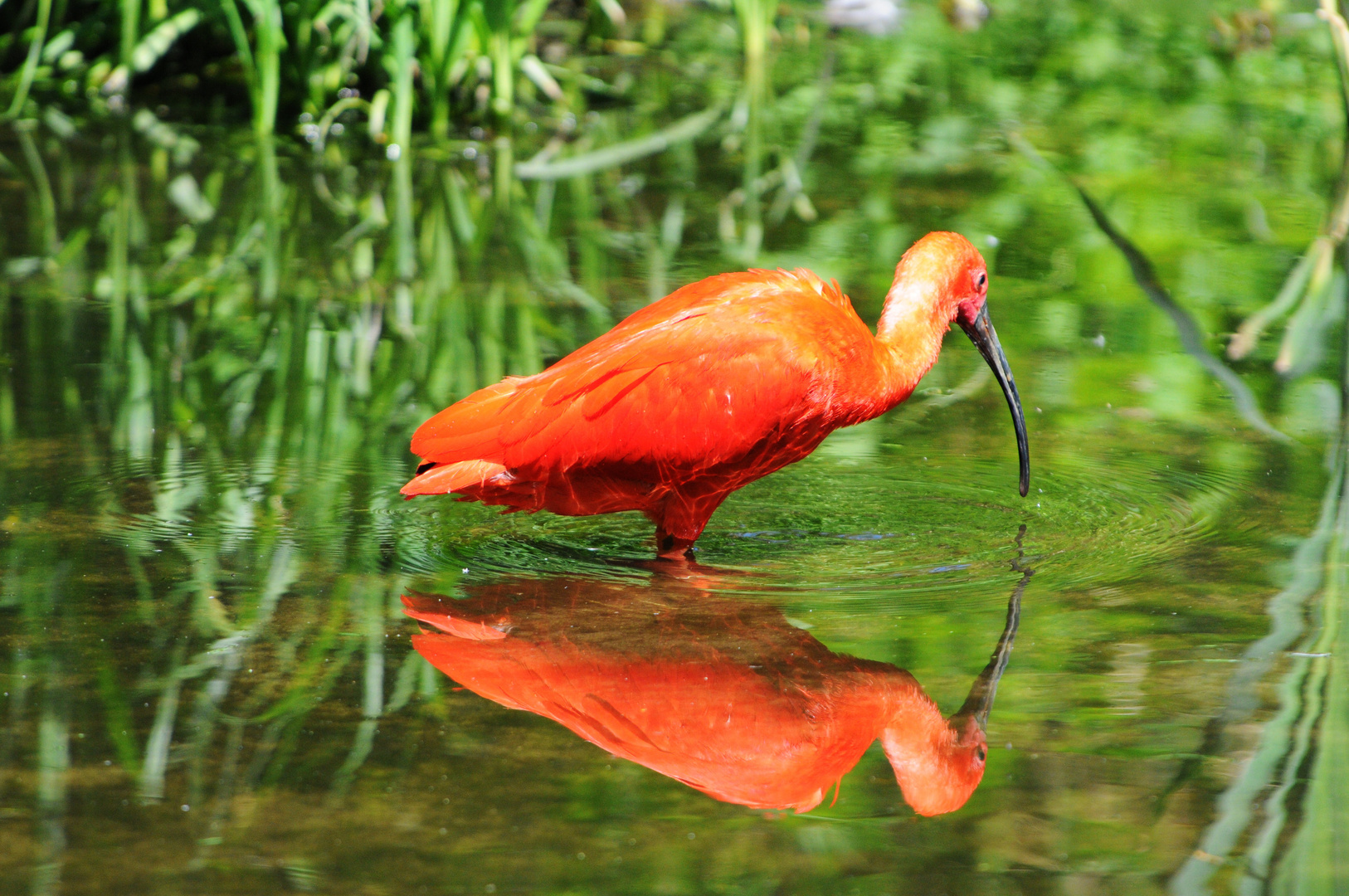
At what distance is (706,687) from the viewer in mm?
3623

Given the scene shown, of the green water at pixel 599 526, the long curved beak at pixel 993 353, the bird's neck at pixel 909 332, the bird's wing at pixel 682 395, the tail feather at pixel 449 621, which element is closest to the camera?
the green water at pixel 599 526

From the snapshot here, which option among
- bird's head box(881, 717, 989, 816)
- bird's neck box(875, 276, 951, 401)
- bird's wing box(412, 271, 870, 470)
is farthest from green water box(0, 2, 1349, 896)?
bird's neck box(875, 276, 951, 401)

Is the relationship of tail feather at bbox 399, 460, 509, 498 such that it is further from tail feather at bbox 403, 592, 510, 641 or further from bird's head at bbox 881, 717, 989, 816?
bird's head at bbox 881, 717, 989, 816

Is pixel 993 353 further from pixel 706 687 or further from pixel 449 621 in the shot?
pixel 449 621

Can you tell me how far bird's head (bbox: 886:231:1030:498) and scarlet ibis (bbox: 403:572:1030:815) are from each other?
81 cm

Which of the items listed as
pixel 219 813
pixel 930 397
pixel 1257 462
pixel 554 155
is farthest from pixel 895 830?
pixel 554 155

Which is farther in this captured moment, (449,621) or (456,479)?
(456,479)

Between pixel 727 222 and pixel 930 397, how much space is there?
2396mm

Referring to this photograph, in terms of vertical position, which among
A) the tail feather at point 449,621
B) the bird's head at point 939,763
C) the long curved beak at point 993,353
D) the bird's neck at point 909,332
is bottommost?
the tail feather at point 449,621

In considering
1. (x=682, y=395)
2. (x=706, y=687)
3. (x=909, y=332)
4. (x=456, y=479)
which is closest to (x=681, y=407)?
(x=682, y=395)

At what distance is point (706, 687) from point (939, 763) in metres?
0.58

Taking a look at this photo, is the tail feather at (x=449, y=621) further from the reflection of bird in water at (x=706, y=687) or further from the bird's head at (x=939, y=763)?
the bird's head at (x=939, y=763)

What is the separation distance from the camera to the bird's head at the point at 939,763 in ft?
10.3

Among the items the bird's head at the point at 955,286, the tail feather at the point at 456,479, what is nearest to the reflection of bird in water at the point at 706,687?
the tail feather at the point at 456,479
